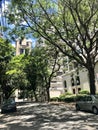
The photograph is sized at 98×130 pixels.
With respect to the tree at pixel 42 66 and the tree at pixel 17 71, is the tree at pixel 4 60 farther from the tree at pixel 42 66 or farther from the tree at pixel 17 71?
the tree at pixel 42 66

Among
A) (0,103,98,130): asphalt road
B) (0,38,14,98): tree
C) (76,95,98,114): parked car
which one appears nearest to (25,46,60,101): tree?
(0,38,14,98): tree

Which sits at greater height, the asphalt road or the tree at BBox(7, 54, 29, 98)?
the tree at BBox(7, 54, 29, 98)

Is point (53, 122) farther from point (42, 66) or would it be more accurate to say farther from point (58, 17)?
point (42, 66)

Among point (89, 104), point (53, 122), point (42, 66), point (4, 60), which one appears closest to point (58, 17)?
point (89, 104)

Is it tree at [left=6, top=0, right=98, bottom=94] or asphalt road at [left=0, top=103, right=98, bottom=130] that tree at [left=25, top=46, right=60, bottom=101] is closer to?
tree at [left=6, top=0, right=98, bottom=94]

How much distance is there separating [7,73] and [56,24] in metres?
22.7

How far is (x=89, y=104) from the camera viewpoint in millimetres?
22781

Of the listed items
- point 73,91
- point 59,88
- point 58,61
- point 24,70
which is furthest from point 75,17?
point 59,88

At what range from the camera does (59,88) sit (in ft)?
300

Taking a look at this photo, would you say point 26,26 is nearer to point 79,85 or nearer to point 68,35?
point 68,35

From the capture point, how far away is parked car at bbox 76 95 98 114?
21855mm

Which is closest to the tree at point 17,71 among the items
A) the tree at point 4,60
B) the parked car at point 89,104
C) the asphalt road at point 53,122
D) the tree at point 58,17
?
the tree at point 4,60

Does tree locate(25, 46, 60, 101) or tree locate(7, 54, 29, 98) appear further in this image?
tree locate(7, 54, 29, 98)

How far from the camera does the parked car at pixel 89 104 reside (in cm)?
2185
